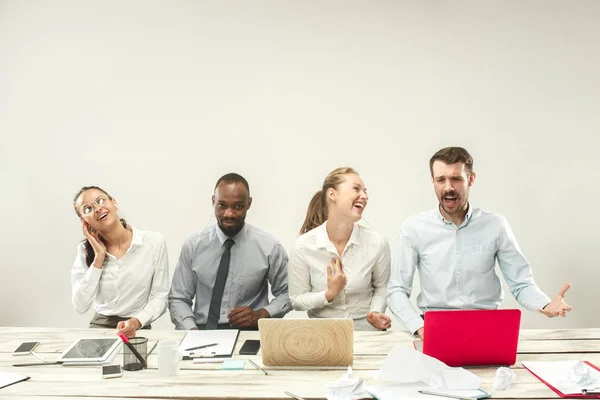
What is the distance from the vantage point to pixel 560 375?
1.70 metres

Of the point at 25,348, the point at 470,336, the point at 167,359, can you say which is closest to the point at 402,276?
the point at 470,336

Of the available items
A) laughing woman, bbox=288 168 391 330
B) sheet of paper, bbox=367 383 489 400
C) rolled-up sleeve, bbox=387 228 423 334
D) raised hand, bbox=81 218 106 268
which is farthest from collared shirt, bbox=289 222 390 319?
sheet of paper, bbox=367 383 489 400

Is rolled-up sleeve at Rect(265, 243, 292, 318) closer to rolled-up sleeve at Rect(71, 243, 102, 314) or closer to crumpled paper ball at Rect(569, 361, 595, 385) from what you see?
rolled-up sleeve at Rect(71, 243, 102, 314)

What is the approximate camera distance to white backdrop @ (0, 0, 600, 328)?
357 centimetres

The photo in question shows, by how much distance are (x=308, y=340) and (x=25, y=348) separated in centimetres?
111

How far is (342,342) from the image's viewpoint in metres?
1.83

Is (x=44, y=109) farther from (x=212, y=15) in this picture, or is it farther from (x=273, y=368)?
(x=273, y=368)

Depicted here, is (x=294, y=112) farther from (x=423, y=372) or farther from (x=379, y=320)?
(x=423, y=372)

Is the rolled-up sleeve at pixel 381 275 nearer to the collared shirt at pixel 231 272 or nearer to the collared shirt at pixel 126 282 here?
the collared shirt at pixel 231 272

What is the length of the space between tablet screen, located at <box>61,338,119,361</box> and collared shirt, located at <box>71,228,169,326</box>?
0.57m

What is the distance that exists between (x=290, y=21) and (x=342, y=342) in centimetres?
247

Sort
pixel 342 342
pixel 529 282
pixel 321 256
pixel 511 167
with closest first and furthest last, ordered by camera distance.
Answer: pixel 342 342, pixel 529 282, pixel 321 256, pixel 511 167

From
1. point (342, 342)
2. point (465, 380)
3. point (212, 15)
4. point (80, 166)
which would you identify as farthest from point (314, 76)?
point (465, 380)

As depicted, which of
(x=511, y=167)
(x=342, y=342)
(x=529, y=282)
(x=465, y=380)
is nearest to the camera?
(x=465, y=380)
